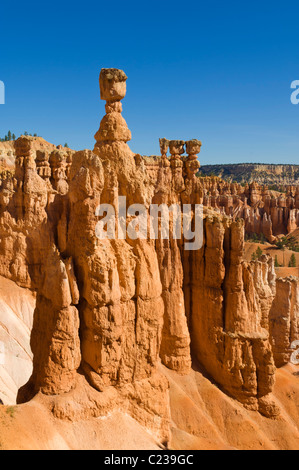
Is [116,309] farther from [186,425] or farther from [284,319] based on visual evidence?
[284,319]

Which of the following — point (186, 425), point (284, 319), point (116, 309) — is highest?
point (116, 309)

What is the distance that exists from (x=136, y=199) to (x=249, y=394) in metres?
14.3

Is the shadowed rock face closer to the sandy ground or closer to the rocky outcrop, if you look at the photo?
the sandy ground

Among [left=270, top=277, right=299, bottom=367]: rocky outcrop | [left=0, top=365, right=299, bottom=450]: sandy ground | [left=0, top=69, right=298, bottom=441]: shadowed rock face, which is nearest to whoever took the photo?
[left=0, top=365, right=299, bottom=450]: sandy ground

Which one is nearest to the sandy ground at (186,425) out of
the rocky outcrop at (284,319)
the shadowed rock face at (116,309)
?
the shadowed rock face at (116,309)

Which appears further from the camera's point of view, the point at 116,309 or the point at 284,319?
the point at 284,319

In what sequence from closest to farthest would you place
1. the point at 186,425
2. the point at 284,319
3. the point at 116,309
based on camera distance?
the point at 116,309 < the point at 186,425 < the point at 284,319

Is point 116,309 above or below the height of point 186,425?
above

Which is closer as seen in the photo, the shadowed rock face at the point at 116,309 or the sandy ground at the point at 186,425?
the sandy ground at the point at 186,425

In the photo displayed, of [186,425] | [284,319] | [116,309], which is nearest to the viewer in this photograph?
[116,309]

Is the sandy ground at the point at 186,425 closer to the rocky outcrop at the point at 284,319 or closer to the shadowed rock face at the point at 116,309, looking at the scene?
the shadowed rock face at the point at 116,309

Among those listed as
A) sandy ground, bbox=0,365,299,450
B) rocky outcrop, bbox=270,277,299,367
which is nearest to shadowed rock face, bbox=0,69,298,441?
sandy ground, bbox=0,365,299,450

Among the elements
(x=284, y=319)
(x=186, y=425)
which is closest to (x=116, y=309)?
(x=186, y=425)

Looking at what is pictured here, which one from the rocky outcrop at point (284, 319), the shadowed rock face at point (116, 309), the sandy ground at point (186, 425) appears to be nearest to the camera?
the sandy ground at point (186, 425)
